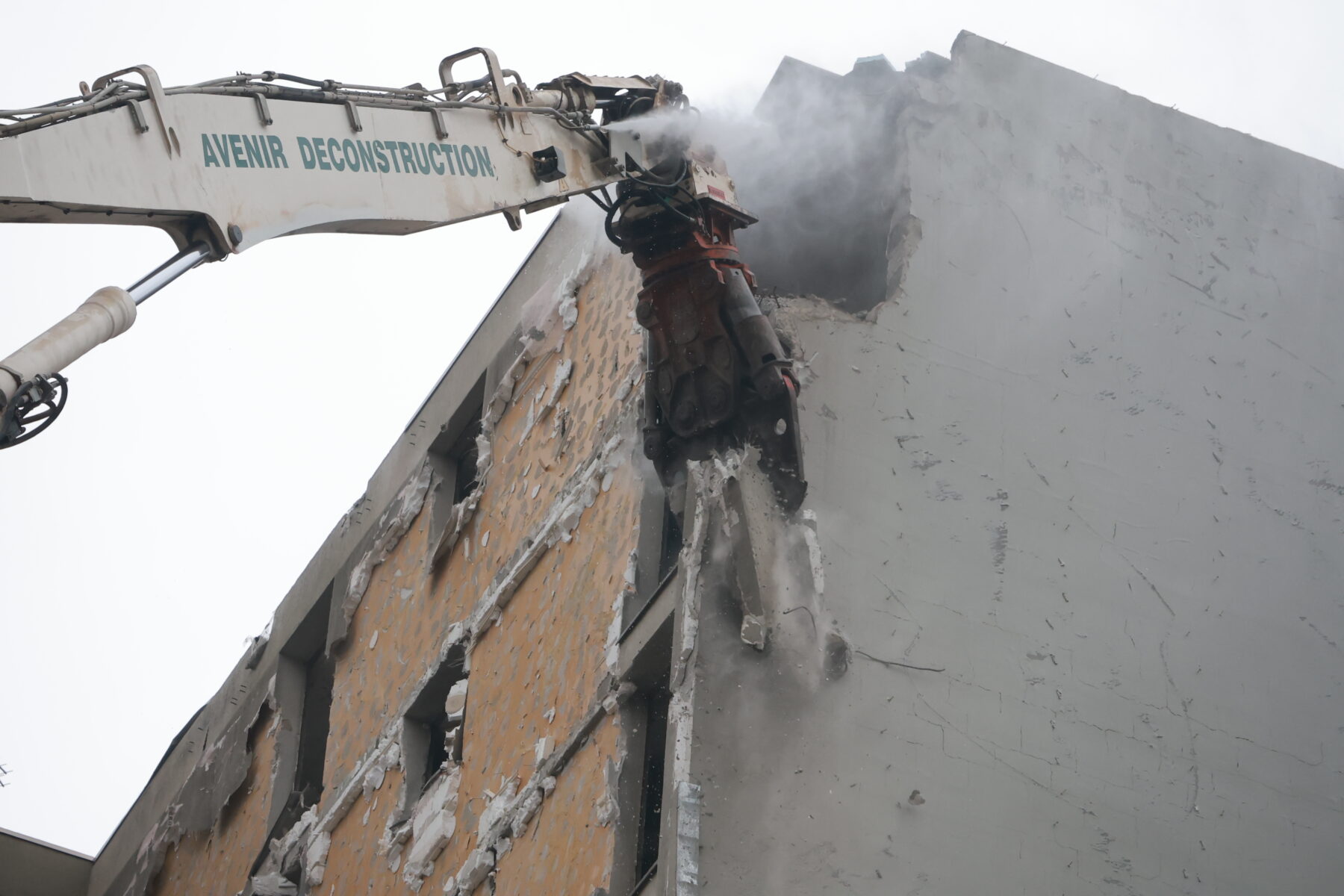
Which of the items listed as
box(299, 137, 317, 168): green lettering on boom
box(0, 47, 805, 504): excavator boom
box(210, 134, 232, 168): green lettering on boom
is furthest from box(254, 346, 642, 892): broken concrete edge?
box(210, 134, 232, 168): green lettering on boom

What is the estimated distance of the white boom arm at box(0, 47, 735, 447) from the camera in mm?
4785

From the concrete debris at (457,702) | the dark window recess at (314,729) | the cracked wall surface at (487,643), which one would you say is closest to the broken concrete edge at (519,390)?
the cracked wall surface at (487,643)

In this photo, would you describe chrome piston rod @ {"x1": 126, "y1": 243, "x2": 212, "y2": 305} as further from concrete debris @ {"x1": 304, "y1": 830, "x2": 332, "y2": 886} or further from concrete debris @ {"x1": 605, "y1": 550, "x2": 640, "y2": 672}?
concrete debris @ {"x1": 304, "y1": 830, "x2": 332, "y2": 886}

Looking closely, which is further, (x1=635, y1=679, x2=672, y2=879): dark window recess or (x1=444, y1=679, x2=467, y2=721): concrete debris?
(x1=444, y1=679, x2=467, y2=721): concrete debris

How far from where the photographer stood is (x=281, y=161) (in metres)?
5.89

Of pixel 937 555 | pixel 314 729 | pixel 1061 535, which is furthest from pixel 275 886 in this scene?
pixel 1061 535

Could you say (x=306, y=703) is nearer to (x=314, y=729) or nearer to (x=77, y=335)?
(x=314, y=729)

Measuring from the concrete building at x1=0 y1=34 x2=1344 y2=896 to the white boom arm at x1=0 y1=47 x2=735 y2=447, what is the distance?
146 cm

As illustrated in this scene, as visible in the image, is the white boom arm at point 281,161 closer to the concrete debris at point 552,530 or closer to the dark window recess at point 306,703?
the concrete debris at point 552,530

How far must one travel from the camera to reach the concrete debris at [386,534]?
41.5 feet

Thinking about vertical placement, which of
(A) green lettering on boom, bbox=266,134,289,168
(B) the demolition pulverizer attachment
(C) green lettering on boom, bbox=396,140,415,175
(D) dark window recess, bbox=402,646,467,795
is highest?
(A) green lettering on boom, bbox=266,134,289,168

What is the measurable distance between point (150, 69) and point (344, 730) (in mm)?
7938

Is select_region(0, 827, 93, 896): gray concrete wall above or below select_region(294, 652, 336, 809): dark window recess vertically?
below

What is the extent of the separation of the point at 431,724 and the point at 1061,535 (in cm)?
514
